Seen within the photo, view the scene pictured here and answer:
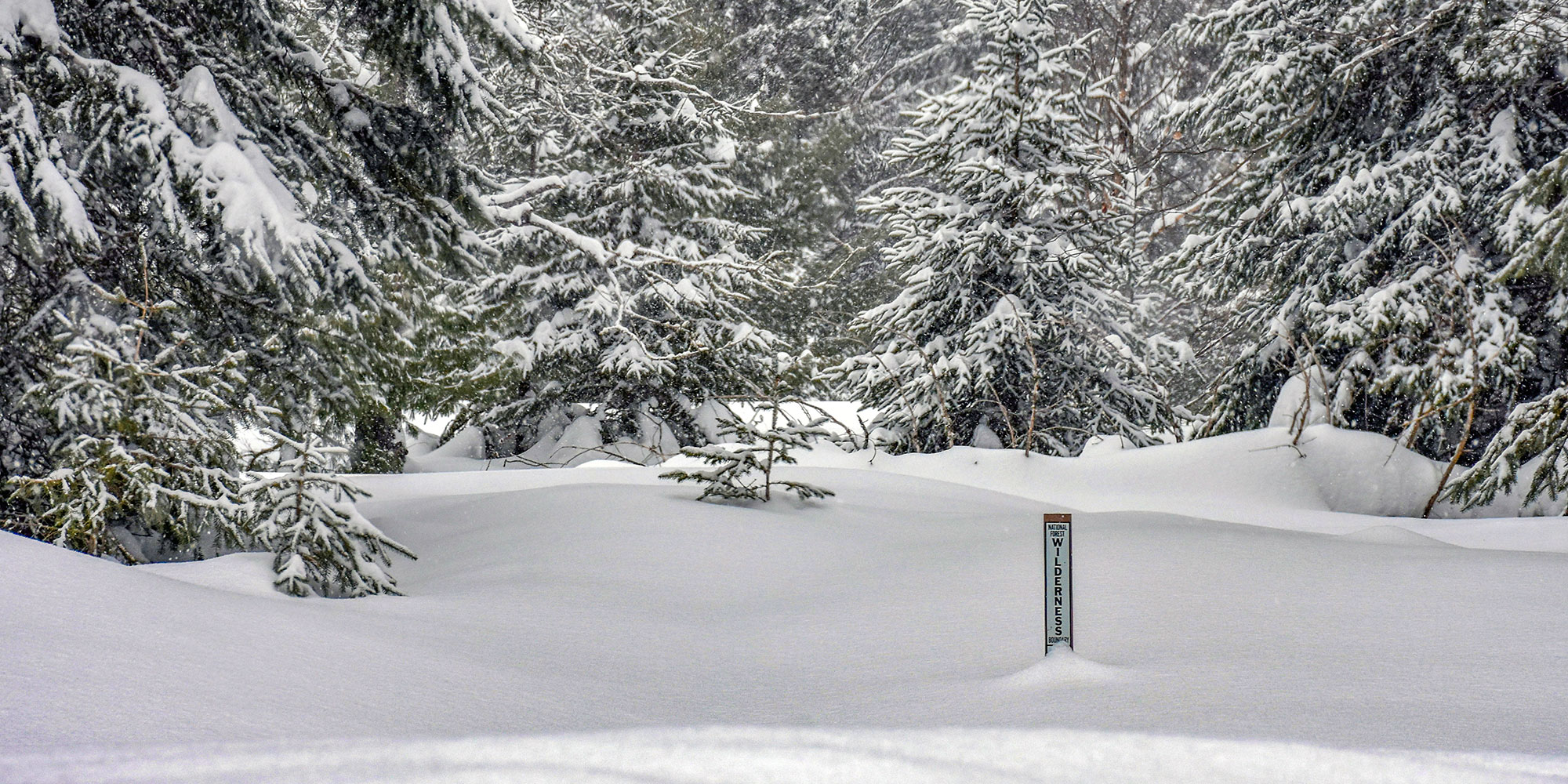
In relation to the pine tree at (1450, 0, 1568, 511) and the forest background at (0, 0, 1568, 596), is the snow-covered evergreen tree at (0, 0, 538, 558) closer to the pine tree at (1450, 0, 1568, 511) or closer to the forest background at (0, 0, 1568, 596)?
the forest background at (0, 0, 1568, 596)

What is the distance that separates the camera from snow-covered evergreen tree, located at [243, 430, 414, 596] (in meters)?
4.04

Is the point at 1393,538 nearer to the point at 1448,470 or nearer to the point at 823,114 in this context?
the point at 1448,470

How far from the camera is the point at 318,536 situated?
4055 millimetres

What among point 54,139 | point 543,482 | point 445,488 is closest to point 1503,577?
point 543,482

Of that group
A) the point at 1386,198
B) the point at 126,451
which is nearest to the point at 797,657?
the point at 126,451

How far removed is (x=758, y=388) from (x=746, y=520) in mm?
7599

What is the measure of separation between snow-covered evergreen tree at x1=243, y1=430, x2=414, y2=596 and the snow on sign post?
2.59 m

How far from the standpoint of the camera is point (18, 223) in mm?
4531

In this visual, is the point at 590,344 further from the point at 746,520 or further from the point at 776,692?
the point at 776,692

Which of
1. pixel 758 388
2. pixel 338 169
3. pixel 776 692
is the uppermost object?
pixel 338 169

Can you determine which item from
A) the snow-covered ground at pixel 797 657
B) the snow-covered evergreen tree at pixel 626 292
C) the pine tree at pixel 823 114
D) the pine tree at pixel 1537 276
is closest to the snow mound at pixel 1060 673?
the snow-covered ground at pixel 797 657

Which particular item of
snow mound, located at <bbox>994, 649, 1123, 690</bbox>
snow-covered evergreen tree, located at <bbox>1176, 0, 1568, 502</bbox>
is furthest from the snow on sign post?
snow-covered evergreen tree, located at <bbox>1176, 0, 1568, 502</bbox>

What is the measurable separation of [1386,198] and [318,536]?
8.96 m

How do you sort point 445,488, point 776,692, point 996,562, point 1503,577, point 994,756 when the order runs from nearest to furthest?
point 994,756 < point 776,692 < point 1503,577 < point 996,562 < point 445,488
